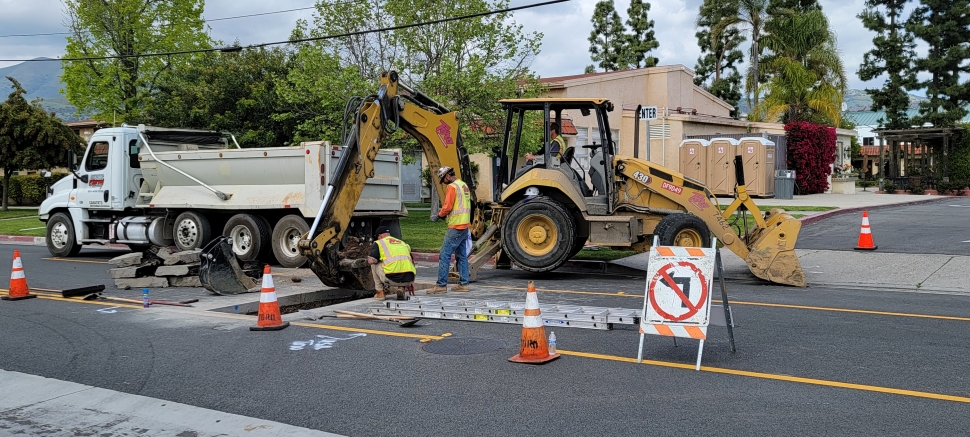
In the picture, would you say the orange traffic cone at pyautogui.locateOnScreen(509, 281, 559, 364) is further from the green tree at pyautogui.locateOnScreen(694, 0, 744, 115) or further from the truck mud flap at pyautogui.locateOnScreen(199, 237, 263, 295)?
the green tree at pyautogui.locateOnScreen(694, 0, 744, 115)

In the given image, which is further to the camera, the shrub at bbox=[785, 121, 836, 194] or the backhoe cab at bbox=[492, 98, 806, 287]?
the shrub at bbox=[785, 121, 836, 194]

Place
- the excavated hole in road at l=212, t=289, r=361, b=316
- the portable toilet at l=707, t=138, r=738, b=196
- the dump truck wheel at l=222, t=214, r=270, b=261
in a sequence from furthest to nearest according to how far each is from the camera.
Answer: the portable toilet at l=707, t=138, r=738, b=196 → the dump truck wheel at l=222, t=214, r=270, b=261 → the excavated hole in road at l=212, t=289, r=361, b=316

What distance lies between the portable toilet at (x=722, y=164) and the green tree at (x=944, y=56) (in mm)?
18032

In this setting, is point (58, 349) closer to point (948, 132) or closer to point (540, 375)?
point (540, 375)

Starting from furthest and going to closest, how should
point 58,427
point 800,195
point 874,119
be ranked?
point 874,119 → point 800,195 → point 58,427

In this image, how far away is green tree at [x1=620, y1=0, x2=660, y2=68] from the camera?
5747 centimetres

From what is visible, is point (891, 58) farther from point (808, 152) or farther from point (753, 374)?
point (753, 374)

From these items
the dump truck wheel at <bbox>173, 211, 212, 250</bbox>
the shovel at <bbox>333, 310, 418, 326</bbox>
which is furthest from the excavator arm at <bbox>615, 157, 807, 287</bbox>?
the dump truck wheel at <bbox>173, 211, 212, 250</bbox>

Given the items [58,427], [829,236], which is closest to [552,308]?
[58,427]

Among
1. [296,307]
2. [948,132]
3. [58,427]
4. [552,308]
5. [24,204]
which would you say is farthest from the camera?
[24,204]

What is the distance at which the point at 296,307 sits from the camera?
10.7 metres

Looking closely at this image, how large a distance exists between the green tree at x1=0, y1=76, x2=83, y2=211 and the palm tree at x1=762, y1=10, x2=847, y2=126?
34.2 meters

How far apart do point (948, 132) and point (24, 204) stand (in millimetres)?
47530

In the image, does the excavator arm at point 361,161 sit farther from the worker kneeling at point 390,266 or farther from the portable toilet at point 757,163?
the portable toilet at point 757,163
